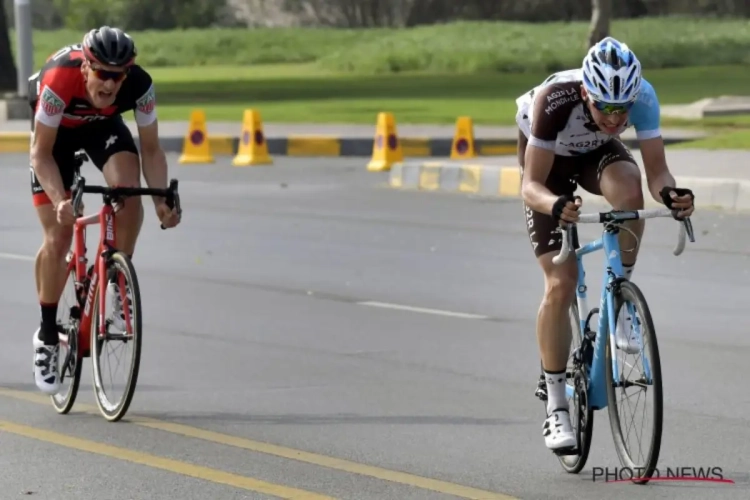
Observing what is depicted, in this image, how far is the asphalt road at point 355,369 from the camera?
22.3ft

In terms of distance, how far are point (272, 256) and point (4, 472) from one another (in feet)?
24.2

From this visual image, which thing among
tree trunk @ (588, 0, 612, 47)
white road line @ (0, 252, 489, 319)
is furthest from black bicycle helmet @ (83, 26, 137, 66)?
tree trunk @ (588, 0, 612, 47)

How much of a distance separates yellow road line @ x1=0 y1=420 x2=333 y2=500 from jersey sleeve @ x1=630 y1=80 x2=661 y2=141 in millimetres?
1797

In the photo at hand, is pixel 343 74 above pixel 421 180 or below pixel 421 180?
below

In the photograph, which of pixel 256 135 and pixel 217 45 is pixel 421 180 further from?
pixel 217 45

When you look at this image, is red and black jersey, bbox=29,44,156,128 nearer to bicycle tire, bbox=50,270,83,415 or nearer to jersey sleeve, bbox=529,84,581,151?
bicycle tire, bbox=50,270,83,415

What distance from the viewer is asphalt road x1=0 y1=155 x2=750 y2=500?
22.3 ft

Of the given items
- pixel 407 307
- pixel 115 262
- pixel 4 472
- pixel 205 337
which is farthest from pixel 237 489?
pixel 407 307

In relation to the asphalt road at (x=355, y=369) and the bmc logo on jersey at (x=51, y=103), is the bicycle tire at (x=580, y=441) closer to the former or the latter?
the asphalt road at (x=355, y=369)

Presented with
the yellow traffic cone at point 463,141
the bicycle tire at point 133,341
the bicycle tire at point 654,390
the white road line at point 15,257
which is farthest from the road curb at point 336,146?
the bicycle tire at point 654,390

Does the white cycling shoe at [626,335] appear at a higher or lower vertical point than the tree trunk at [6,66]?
higher

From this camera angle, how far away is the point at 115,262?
782 centimetres

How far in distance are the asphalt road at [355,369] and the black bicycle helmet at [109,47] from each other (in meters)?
1.54

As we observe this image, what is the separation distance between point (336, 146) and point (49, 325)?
17015mm
